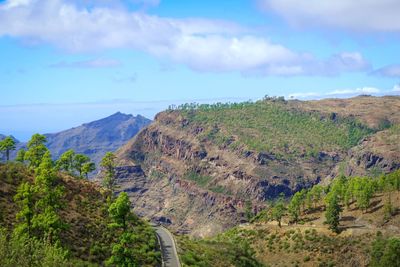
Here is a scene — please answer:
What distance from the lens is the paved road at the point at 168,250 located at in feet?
247

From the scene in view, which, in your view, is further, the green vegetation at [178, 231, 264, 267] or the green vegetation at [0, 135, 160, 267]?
the green vegetation at [178, 231, 264, 267]

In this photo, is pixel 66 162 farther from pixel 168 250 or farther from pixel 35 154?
pixel 168 250

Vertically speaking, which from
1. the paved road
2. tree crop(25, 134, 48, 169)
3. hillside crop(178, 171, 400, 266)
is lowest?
hillside crop(178, 171, 400, 266)

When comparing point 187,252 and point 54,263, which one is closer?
point 54,263

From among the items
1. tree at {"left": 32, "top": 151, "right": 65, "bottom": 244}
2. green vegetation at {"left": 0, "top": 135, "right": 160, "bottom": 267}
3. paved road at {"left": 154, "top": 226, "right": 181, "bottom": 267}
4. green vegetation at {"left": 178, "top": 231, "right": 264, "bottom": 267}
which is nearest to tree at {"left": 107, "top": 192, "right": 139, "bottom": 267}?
green vegetation at {"left": 0, "top": 135, "right": 160, "bottom": 267}

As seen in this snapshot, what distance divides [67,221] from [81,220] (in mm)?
2798

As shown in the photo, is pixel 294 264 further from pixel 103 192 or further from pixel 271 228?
pixel 103 192

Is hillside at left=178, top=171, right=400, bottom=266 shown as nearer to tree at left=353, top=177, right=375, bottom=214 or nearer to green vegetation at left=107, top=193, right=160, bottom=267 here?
tree at left=353, top=177, right=375, bottom=214

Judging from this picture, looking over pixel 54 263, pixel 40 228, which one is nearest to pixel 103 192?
pixel 40 228

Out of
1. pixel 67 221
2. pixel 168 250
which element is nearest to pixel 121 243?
pixel 67 221

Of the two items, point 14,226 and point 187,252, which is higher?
point 14,226

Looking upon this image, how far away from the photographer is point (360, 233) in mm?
121250

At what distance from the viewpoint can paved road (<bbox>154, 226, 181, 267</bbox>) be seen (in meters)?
75.3

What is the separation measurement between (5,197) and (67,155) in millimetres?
35984
